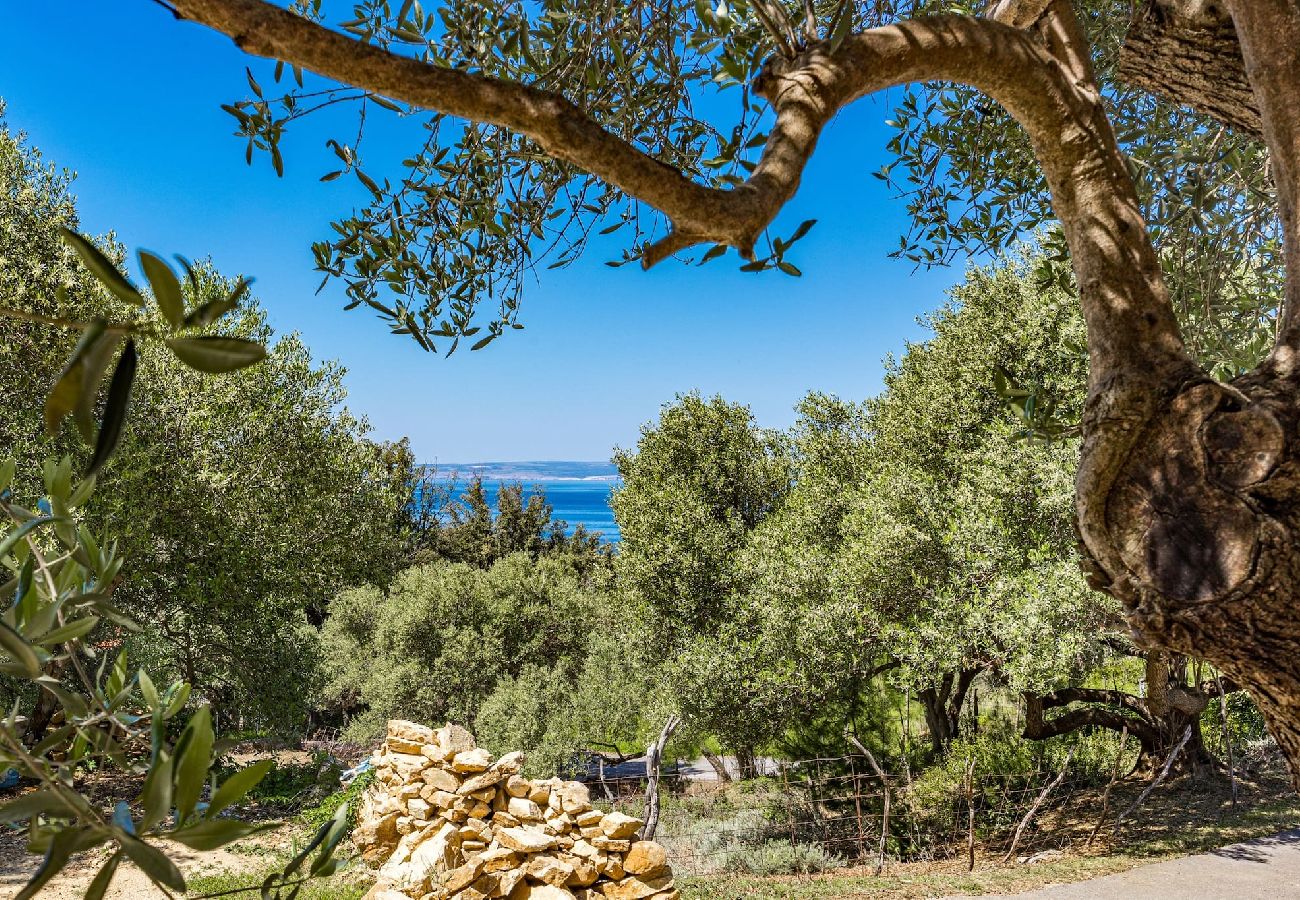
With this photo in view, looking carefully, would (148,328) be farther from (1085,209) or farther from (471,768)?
(471,768)

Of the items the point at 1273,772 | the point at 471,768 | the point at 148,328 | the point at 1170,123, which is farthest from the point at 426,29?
the point at 1273,772

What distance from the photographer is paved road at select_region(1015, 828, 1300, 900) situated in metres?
6.87

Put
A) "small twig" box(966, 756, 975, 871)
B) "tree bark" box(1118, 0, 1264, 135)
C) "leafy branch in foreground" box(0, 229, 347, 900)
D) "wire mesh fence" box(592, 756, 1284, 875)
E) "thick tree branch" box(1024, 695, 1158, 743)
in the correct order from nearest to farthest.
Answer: "leafy branch in foreground" box(0, 229, 347, 900) → "tree bark" box(1118, 0, 1264, 135) → "small twig" box(966, 756, 975, 871) → "wire mesh fence" box(592, 756, 1284, 875) → "thick tree branch" box(1024, 695, 1158, 743)

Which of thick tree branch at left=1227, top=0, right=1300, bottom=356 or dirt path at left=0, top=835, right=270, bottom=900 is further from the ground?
thick tree branch at left=1227, top=0, right=1300, bottom=356

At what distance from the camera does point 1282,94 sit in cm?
175

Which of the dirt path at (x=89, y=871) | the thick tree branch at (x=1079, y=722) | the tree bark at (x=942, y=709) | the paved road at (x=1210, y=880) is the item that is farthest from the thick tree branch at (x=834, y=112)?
the thick tree branch at (x=1079, y=722)

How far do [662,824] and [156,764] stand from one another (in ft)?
38.0

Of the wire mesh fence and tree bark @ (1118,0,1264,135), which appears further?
the wire mesh fence

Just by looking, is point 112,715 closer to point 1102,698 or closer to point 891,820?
point 891,820

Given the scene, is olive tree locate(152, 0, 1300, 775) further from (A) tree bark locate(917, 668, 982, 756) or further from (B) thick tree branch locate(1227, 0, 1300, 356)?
(A) tree bark locate(917, 668, 982, 756)

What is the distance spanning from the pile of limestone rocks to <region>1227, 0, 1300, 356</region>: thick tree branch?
6593 millimetres

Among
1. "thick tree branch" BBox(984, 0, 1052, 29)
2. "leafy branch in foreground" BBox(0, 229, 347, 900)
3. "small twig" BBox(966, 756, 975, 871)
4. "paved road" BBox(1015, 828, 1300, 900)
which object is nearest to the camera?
"leafy branch in foreground" BBox(0, 229, 347, 900)

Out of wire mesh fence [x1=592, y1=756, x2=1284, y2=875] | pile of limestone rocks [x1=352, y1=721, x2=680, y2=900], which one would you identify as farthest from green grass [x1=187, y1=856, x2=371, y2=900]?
wire mesh fence [x1=592, y1=756, x2=1284, y2=875]

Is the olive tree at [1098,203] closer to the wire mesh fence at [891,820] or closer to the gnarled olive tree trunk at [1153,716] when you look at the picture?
the wire mesh fence at [891,820]
